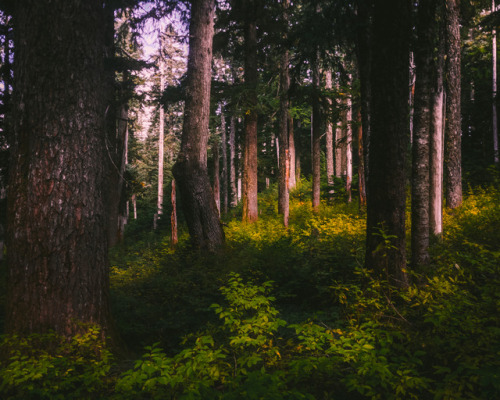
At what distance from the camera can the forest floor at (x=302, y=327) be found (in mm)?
2281

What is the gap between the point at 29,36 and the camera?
333 cm

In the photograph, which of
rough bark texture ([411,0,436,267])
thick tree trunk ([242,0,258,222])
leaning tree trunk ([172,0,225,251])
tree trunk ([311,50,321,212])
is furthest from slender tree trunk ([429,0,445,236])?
thick tree trunk ([242,0,258,222])

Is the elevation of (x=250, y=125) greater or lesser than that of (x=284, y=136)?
greater

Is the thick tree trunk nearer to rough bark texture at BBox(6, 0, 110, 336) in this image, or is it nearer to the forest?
the forest

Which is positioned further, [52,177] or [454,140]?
Result: [454,140]

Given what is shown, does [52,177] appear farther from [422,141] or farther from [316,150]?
[316,150]

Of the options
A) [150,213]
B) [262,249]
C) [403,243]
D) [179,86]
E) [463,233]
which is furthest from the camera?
[150,213]

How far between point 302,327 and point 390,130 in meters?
3.13

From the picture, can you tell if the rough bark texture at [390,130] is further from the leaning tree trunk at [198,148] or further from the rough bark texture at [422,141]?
the leaning tree trunk at [198,148]

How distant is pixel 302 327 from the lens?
297 centimetres

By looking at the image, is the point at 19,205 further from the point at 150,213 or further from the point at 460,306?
the point at 150,213

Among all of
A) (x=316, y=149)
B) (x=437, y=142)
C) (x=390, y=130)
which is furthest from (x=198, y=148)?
(x=316, y=149)

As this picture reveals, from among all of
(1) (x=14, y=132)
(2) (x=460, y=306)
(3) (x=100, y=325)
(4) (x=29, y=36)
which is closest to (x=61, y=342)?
(3) (x=100, y=325)

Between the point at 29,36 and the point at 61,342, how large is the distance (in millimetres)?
3515
